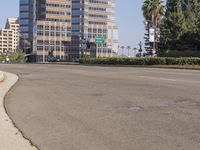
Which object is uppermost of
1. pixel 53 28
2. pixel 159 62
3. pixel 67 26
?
pixel 67 26

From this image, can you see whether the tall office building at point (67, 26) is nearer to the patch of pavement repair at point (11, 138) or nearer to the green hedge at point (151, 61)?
the green hedge at point (151, 61)

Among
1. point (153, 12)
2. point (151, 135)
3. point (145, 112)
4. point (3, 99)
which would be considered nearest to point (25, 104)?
point (3, 99)

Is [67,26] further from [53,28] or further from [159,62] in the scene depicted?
[159,62]

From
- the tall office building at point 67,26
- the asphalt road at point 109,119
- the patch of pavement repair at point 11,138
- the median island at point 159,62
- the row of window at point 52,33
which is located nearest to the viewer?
the patch of pavement repair at point 11,138

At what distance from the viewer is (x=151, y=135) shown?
9297 millimetres

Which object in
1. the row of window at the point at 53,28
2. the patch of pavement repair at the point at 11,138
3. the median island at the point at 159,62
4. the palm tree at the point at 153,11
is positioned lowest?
the patch of pavement repair at the point at 11,138

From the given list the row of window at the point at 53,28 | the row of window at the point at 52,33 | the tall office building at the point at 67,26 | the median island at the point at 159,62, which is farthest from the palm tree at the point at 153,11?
the row of window at the point at 53,28

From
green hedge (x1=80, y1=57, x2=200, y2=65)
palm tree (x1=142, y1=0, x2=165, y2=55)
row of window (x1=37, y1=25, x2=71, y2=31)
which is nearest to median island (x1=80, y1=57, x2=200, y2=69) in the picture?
green hedge (x1=80, y1=57, x2=200, y2=65)

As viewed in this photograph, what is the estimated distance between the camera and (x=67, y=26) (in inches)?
6845

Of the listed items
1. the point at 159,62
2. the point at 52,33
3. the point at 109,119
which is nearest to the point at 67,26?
the point at 52,33

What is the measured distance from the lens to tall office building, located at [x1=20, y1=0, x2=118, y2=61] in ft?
546

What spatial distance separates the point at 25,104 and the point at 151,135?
20.6 feet

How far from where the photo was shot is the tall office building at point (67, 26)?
166 meters

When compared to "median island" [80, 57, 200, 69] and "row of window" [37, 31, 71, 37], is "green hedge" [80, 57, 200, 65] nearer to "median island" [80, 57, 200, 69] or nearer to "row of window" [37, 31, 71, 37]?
"median island" [80, 57, 200, 69]
